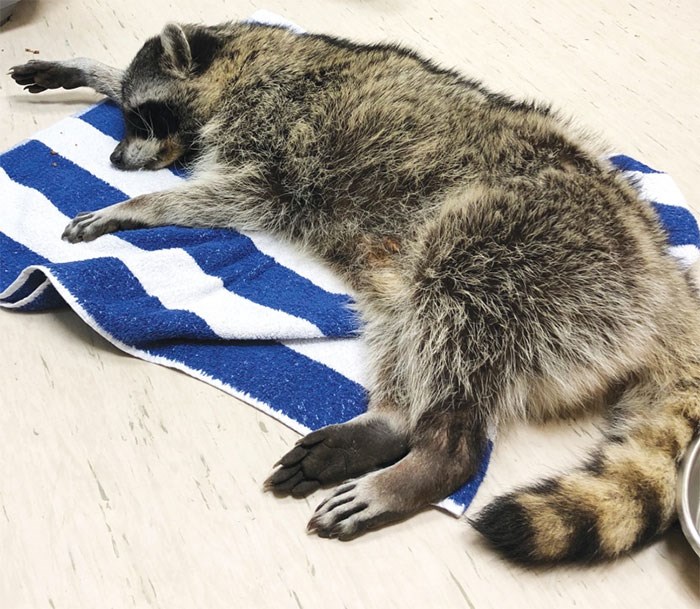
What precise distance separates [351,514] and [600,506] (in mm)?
413

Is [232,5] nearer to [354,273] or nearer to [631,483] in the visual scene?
[354,273]

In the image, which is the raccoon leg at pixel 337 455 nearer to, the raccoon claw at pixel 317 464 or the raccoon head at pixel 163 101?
the raccoon claw at pixel 317 464

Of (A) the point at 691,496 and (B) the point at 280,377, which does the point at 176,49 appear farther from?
(A) the point at 691,496

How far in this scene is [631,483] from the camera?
1222mm

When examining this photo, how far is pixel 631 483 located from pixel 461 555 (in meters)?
0.31

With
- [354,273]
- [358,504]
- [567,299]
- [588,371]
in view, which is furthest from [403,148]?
[358,504]

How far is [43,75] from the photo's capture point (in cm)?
215

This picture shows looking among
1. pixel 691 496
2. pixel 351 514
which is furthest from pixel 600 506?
pixel 351 514

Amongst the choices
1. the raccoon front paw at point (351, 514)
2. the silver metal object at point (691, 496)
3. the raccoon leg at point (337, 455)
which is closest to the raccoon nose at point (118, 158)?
the raccoon leg at point (337, 455)

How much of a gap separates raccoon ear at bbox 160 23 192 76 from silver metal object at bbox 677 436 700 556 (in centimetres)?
153

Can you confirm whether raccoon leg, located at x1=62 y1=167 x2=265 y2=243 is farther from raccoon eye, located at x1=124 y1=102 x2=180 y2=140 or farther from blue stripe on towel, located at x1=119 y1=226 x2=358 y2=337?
raccoon eye, located at x1=124 y1=102 x2=180 y2=140

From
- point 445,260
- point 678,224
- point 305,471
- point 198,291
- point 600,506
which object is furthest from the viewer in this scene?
point 678,224

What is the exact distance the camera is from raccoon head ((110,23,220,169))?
197 cm

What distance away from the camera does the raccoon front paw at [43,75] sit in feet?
7.01
